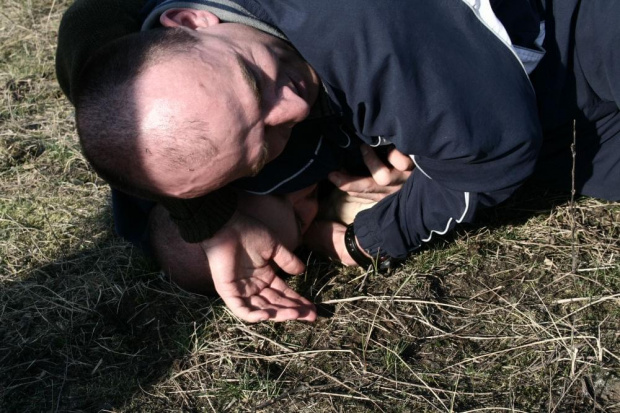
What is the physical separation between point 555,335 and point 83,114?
4.37 feet

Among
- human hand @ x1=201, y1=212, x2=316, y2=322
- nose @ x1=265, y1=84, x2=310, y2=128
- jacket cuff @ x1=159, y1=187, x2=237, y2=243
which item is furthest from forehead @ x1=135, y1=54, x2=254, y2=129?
human hand @ x1=201, y1=212, x2=316, y2=322

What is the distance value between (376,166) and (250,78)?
0.72 meters

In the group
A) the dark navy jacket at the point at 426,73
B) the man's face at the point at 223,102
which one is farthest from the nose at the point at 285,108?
the dark navy jacket at the point at 426,73

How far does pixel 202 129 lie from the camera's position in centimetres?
178

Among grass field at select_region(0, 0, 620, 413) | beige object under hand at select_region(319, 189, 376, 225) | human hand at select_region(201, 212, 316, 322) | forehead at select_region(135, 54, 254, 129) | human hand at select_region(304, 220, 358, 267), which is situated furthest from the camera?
beige object under hand at select_region(319, 189, 376, 225)

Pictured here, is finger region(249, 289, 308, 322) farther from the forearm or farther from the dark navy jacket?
the dark navy jacket

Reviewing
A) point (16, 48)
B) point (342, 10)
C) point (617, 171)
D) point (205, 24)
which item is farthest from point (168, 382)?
point (16, 48)

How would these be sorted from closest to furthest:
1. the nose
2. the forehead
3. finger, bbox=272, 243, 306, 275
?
1. the forehead
2. the nose
3. finger, bbox=272, 243, 306, 275

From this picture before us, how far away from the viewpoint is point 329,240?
2516 mm

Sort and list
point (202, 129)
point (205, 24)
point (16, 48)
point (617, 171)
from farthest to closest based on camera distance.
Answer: point (16, 48) → point (617, 171) → point (205, 24) → point (202, 129)

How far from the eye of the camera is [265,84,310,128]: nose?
1.89m

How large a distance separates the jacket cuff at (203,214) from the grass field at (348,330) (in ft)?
0.80

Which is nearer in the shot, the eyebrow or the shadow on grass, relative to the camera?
the eyebrow

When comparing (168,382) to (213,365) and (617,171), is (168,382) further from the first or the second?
(617,171)
